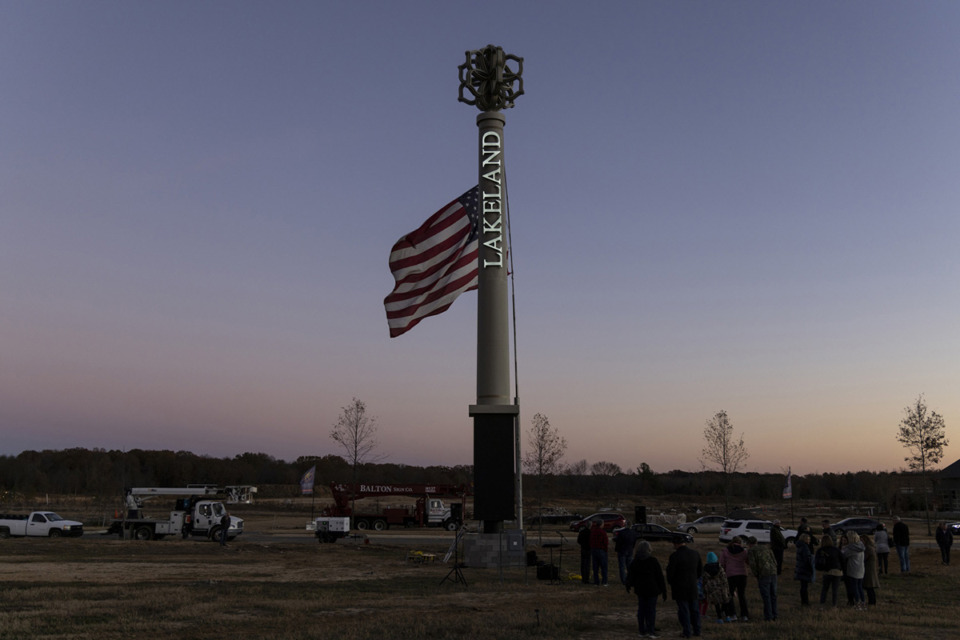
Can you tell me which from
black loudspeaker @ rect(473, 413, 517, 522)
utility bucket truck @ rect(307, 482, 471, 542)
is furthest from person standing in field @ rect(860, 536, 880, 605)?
utility bucket truck @ rect(307, 482, 471, 542)

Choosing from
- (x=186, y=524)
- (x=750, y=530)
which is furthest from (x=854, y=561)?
(x=186, y=524)

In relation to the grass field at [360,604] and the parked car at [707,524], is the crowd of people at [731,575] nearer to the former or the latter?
the grass field at [360,604]

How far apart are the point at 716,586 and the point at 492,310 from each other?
14.5 m

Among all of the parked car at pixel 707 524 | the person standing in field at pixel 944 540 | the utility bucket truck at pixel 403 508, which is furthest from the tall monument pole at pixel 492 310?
the parked car at pixel 707 524

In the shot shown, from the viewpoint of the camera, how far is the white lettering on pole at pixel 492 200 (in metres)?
29.5

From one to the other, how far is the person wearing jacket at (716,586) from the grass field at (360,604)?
2.05ft

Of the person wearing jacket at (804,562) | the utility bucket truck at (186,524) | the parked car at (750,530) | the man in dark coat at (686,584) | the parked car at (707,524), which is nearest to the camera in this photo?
the man in dark coat at (686,584)

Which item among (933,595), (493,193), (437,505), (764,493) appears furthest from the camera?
(764,493)

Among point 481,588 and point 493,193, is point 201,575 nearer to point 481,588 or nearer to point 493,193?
Result: point 481,588

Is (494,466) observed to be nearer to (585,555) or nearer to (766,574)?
(585,555)

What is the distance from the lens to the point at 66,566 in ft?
92.2

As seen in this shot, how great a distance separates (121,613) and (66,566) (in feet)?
42.5

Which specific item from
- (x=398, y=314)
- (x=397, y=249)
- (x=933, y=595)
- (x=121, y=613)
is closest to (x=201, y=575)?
(x=121, y=613)

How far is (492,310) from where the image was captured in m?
29.2
